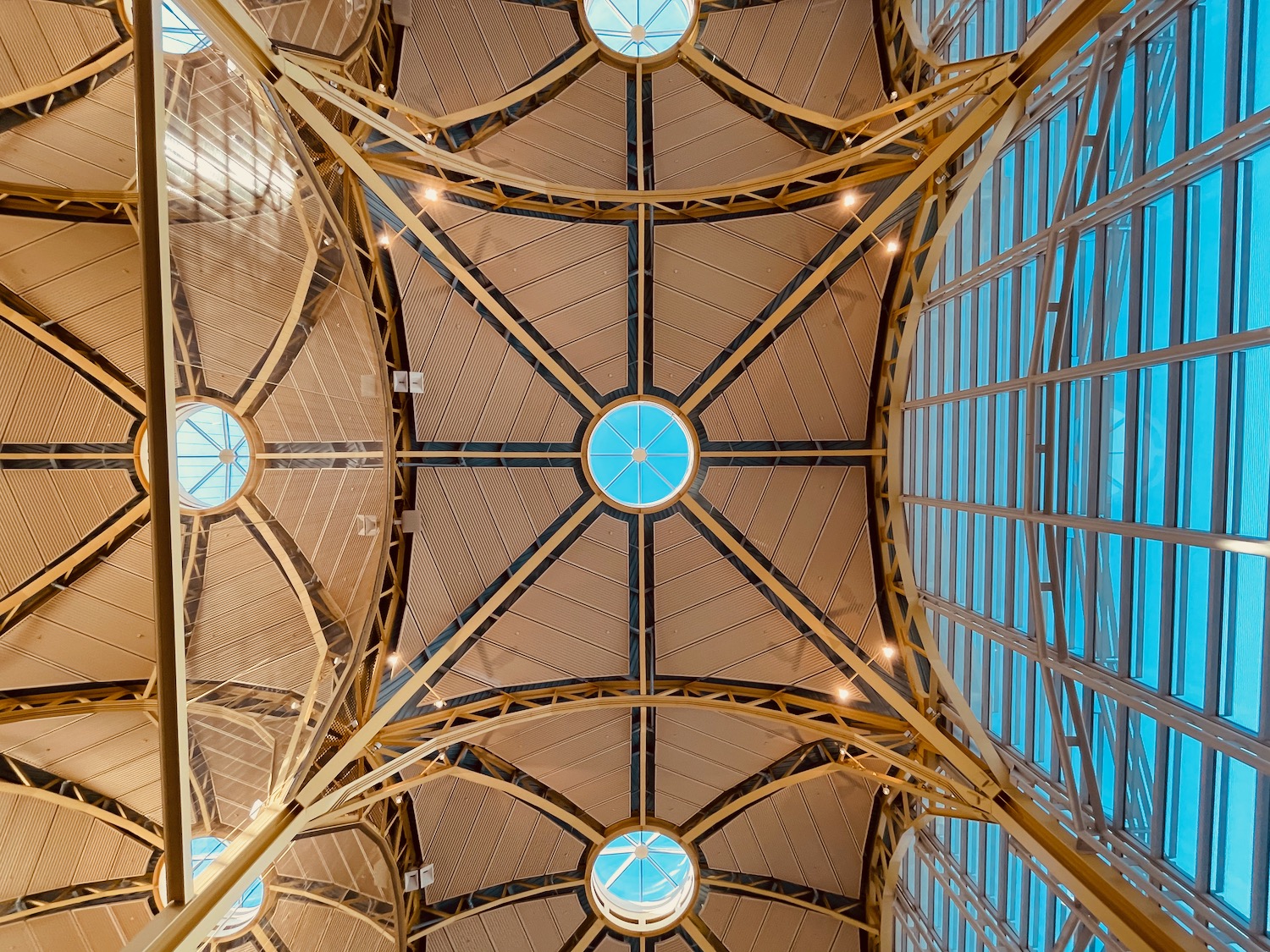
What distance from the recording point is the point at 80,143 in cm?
1428

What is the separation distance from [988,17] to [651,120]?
7.72 meters

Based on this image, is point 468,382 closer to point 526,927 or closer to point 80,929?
point 526,927

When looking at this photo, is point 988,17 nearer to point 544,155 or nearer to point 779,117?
point 779,117

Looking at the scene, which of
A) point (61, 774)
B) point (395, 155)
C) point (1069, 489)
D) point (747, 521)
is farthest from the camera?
point (747, 521)

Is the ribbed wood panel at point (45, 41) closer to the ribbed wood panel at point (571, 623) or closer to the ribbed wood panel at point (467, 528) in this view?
the ribbed wood panel at point (467, 528)

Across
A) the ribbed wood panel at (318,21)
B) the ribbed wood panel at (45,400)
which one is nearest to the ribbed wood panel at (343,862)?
the ribbed wood panel at (45,400)

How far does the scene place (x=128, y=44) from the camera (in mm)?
13680

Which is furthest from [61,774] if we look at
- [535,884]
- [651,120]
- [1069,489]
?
[1069,489]

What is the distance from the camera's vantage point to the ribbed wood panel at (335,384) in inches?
530

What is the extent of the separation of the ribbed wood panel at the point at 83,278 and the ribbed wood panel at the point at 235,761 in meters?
10.4

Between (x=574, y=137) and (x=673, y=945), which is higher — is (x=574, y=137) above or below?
above

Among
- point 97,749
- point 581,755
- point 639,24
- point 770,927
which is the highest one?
point 639,24

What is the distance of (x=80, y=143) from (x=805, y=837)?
25.0 metres

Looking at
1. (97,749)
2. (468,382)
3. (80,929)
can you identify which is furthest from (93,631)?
(468,382)
